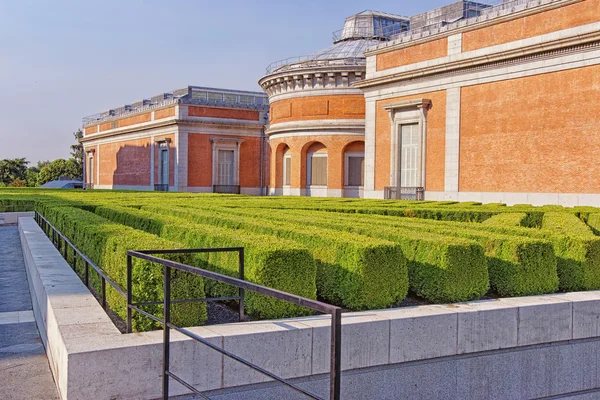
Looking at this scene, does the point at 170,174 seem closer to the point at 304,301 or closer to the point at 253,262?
the point at 253,262

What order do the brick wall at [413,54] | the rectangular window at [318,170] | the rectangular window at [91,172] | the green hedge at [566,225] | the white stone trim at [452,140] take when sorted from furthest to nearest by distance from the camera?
the rectangular window at [91,172] < the rectangular window at [318,170] < the brick wall at [413,54] < the white stone trim at [452,140] < the green hedge at [566,225]

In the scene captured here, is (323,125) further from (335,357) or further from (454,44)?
A: (335,357)

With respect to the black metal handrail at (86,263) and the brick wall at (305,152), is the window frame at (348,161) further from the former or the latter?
the black metal handrail at (86,263)

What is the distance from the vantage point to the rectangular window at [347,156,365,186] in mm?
32938

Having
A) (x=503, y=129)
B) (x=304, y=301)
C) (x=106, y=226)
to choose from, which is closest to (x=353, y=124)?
(x=503, y=129)

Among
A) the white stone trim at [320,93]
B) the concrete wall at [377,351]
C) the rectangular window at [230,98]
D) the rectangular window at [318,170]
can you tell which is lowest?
the concrete wall at [377,351]

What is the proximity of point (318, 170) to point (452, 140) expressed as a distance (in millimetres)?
11214

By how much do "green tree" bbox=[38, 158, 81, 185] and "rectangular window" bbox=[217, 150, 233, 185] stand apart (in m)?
42.1

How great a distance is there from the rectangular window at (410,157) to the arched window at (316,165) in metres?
7.67

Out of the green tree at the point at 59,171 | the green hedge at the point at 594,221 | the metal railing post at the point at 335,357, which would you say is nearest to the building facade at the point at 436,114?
the green hedge at the point at 594,221

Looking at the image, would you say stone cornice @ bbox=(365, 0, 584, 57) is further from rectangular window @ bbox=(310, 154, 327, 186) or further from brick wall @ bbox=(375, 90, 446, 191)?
rectangular window @ bbox=(310, 154, 327, 186)

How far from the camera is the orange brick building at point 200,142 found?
144 feet

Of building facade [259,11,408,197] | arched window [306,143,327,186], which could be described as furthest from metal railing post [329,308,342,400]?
arched window [306,143,327,186]

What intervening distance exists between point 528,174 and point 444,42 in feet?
21.1
